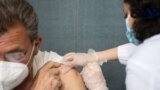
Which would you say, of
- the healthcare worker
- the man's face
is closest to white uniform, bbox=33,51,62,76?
the man's face

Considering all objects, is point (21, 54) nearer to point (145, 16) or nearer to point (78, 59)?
point (78, 59)

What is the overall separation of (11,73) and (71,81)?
282 mm

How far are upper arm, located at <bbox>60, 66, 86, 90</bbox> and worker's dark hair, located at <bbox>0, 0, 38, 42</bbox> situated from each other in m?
0.24

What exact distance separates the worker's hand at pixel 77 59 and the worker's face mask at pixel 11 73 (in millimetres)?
252

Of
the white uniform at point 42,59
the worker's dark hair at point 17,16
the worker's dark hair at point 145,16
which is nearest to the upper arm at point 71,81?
the white uniform at point 42,59

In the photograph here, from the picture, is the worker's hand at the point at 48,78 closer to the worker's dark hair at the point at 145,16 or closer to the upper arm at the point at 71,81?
the upper arm at the point at 71,81

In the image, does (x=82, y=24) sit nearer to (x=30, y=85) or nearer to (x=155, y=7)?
(x=30, y=85)

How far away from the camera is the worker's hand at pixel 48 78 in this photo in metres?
1.52

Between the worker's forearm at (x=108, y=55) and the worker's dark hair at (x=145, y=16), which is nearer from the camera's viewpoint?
the worker's dark hair at (x=145, y=16)

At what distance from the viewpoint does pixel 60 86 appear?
1.54 metres

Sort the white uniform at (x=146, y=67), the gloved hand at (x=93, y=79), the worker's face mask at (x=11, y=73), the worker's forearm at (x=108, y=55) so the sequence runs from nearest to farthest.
A: the white uniform at (x=146, y=67)
the worker's face mask at (x=11, y=73)
the gloved hand at (x=93, y=79)
the worker's forearm at (x=108, y=55)

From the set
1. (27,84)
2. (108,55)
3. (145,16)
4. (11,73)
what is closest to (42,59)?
(27,84)

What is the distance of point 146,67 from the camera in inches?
47.9

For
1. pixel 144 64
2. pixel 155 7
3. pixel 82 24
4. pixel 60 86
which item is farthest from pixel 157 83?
pixel 82 24
